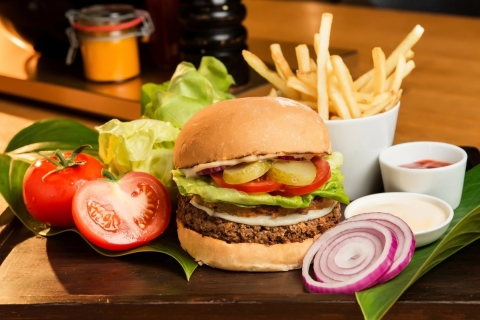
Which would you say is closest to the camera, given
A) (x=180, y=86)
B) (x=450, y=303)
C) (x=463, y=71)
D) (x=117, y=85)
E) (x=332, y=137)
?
(x=450, y=303)

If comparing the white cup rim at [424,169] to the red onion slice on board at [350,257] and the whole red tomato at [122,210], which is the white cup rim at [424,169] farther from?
the whole red tomato at [122,210]

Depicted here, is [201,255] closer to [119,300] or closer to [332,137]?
[119,300]

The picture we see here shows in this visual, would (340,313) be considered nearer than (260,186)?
Yes

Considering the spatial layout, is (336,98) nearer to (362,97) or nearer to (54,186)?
(362,97)

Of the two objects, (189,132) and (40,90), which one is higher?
(189,132)

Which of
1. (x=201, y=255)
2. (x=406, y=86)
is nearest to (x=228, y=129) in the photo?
(x=201, y=255)

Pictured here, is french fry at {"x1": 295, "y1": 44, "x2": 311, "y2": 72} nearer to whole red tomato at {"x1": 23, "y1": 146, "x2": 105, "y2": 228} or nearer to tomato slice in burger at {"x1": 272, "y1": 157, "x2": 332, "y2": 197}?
tomato slice in burger at {"x1": 272, "y1": 157, "x2": 332, "y2": 197}

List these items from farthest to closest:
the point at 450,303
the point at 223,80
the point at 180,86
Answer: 1. the point at 223,80
2. the point at 180,86
3. the point at 450,303

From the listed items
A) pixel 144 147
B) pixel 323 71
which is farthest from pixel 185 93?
pixel 323 71
